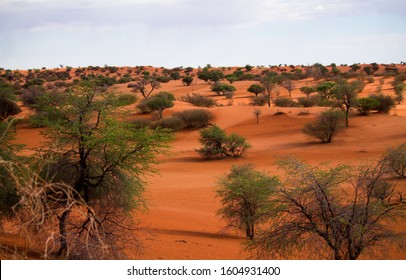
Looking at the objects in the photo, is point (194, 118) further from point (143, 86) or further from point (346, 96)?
point (143, 86)

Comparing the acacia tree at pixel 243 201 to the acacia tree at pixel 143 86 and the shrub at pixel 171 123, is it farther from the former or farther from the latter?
the acacia tree at pixel 143 86

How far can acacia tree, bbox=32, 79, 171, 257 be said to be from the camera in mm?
10422

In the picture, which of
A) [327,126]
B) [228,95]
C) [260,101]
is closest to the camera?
[327,126]

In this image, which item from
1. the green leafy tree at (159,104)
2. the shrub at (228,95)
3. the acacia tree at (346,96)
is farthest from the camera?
the shrub at (228,95)

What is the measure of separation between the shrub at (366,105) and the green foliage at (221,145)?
13216 mm

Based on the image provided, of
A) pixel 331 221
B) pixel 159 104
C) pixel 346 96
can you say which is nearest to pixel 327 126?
pixel 346 96

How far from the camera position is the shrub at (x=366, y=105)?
3684 cm

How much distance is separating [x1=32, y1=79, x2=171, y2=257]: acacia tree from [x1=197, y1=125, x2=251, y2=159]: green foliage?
60.0 feet

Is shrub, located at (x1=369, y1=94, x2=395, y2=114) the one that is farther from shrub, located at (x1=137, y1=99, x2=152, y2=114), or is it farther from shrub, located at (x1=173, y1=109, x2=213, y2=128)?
shrub, located at (x1=137, y1=99, x2=152, y2=114)

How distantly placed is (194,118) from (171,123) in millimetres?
2454

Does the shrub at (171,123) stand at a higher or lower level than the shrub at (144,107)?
lower

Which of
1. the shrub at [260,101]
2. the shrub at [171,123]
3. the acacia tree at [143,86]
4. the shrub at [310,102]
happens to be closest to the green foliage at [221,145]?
the shrub at [171,123]

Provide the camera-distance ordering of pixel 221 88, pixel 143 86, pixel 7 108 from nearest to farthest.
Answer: pixel 7 108, pixel 143 86, pixel 221 88

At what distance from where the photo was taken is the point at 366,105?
121ft
